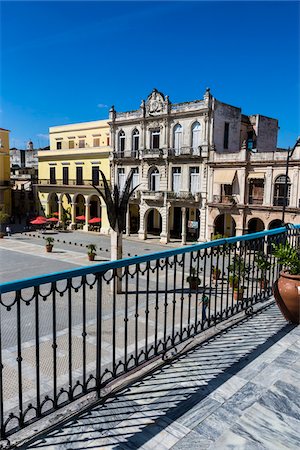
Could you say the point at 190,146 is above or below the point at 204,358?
above

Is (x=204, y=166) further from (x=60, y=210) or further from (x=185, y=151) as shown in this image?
(x=60, y=210)

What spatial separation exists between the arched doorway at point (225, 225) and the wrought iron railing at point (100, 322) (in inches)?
539

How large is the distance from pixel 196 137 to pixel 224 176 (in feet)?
13.8

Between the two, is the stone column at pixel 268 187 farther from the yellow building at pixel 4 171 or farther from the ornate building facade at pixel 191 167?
the yellow building at pixel 4 171

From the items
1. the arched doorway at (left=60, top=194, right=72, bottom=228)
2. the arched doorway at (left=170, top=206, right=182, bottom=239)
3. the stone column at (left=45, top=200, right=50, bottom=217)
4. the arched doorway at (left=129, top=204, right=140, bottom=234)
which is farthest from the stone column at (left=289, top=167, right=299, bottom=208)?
the stone column at (left=45, top=200, right=50, bottom=217)

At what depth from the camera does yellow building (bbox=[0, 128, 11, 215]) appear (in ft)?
140

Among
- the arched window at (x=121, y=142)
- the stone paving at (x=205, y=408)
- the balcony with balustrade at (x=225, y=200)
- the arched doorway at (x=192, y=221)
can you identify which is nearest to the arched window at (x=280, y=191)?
the balcony with balustrade at (x=225, y=200)

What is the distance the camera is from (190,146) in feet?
96.7

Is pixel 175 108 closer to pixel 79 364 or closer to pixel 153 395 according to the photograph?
pixel 79 364

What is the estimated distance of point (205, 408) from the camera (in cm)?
340

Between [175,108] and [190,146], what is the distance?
3.43 meters

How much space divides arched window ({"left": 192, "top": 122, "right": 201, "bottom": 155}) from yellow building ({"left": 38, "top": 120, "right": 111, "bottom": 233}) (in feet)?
31.7

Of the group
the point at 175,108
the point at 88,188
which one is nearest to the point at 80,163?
the point at 88,188

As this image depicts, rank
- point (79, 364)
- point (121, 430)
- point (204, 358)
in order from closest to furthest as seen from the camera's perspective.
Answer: point (121, 430), point (204, 358), point (79, 364)
